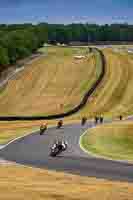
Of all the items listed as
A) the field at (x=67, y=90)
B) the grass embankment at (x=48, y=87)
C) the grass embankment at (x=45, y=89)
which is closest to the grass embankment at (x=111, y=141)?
the field at (x=67, y=90)

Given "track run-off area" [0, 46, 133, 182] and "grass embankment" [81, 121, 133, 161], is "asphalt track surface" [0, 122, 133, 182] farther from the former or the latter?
"grass embankment" [81, 121, 133, 161]

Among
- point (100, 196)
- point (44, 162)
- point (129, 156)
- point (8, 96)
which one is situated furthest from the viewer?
point (8, 96)

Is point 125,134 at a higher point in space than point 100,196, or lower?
lower

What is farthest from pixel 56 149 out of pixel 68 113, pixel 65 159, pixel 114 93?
pixel 114 93

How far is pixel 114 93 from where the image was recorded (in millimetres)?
103000

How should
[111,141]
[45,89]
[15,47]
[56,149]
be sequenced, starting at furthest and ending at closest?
1. [15,47]
2. [45,89]
3. [111,141]
4. [56,149]

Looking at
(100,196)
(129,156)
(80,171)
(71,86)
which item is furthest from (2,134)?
(71,86)

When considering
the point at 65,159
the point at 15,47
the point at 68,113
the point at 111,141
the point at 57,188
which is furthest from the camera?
the point at 15,47

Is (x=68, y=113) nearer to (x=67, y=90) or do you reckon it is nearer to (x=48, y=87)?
(x=67, y=90)

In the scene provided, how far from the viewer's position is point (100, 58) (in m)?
148

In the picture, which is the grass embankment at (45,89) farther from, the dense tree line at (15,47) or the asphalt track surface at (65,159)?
the asphalt track surface at (65,159)

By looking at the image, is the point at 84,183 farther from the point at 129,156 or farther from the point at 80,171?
the point at 129,156

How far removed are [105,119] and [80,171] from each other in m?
41.2

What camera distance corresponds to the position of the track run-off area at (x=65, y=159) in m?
33.7
